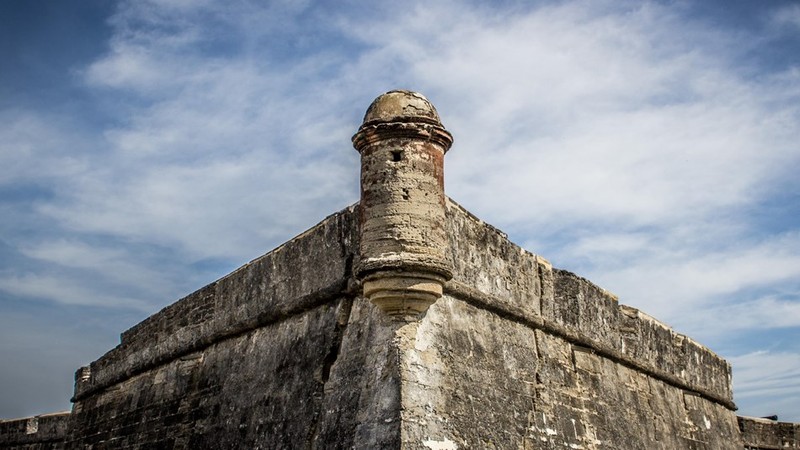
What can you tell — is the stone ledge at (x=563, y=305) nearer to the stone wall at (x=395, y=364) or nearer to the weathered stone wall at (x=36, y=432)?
the stone wall at (x=395, y=364)

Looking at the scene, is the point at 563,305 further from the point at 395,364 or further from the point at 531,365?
the point at 395,364

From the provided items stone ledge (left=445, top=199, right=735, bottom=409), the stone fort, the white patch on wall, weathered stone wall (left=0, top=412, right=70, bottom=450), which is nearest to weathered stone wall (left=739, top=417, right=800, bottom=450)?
stone ledge (left=445, top=199, right=735, bottom=409)

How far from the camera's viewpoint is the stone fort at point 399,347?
754 centimetres

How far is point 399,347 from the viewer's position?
24.3 ft

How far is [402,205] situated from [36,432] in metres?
11.0

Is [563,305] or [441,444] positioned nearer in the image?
[441,444]

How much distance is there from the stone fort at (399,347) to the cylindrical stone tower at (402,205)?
1cm

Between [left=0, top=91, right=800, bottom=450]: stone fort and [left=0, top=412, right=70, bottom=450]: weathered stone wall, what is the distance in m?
2.78

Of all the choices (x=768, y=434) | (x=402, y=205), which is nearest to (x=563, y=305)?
(x=402, y=205)

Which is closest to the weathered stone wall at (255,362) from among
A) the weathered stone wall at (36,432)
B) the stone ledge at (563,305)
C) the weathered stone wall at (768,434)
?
the stone ledge at (563,305)

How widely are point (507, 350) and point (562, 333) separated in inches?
53.1

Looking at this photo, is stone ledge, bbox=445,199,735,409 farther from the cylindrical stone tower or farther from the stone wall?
the cylindrical stone tower

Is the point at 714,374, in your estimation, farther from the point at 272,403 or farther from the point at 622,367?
the point at 272,403

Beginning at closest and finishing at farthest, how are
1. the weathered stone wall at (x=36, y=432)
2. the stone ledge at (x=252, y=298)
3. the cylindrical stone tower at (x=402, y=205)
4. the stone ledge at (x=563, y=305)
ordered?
the cylindrical stone tower at (x=402, y=205) → the stone ledge at (x=252, y=298) → the stone ledge at (x=563, y=305) → the weathered stone wall at (x=36, y=432)
